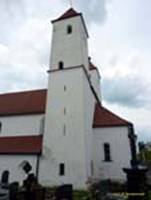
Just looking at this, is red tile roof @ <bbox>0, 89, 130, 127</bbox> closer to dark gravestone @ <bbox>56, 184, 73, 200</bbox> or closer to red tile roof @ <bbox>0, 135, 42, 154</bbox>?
red tile roof @ <bbox>0, 135, 42, 154</bbox>

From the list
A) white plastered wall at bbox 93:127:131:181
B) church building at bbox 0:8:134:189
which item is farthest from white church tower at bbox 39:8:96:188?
white plastered wall at bbox 93:127:131:181

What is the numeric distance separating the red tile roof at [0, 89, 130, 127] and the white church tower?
103 cm

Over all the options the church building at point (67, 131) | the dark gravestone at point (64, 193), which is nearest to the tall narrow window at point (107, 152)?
the church building at point (67, 131)

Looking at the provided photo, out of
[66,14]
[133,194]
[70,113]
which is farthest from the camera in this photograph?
[66,14]

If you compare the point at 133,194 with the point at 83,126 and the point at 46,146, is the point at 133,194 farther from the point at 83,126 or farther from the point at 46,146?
the point at 46,146

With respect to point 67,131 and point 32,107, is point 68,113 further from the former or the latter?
point 32,107

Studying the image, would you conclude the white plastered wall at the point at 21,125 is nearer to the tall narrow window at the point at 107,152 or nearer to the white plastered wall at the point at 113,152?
the white plastered wall at the point at 113,152

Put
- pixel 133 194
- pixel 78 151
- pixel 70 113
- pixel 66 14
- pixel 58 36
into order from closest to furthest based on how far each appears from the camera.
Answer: pixel 133 194 → pixel 78 151 → pixel 70 113 → pixel 58 36 → pixel 66 14

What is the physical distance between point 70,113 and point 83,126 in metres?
1.83

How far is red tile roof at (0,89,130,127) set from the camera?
80.8 ft

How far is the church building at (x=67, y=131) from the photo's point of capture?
2167 centimetres

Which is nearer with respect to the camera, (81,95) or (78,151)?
(78,151)

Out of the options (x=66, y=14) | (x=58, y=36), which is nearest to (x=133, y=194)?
(x=58, y=36)

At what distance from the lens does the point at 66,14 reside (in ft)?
93.8
